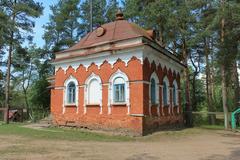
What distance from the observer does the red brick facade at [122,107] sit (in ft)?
57.0

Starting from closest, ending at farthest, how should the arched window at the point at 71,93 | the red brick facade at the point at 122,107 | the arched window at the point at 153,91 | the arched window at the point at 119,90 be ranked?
the red brick facade at the point at 122,107 → the arched window at the point at 119,90 → the arched window at the point at 153,91 → the arched window at the point at 71,93

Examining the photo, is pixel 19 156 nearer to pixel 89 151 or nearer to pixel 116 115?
pixel 89 151

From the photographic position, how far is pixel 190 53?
36.8m

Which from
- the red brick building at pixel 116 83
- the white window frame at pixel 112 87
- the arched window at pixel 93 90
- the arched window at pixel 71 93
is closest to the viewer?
the red brick building at pixel 116 83

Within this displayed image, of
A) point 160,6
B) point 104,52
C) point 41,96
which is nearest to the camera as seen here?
point 104,52

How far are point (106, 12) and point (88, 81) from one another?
21.7m

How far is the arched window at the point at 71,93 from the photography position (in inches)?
813

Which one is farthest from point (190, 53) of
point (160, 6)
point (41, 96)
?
point (41, 96)

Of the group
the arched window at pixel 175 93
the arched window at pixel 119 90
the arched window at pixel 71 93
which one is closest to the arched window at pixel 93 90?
the arched window at pixel 119 90

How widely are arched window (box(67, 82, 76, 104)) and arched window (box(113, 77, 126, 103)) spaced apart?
139 inches

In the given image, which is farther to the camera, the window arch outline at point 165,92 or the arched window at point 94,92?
the window arch outline at point 165,92

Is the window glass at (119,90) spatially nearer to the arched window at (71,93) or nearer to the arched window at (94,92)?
the arched window at (94,92)

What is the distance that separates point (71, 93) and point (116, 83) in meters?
4.04

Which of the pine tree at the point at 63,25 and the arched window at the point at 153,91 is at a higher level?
the pine tree at the point at 63,25
